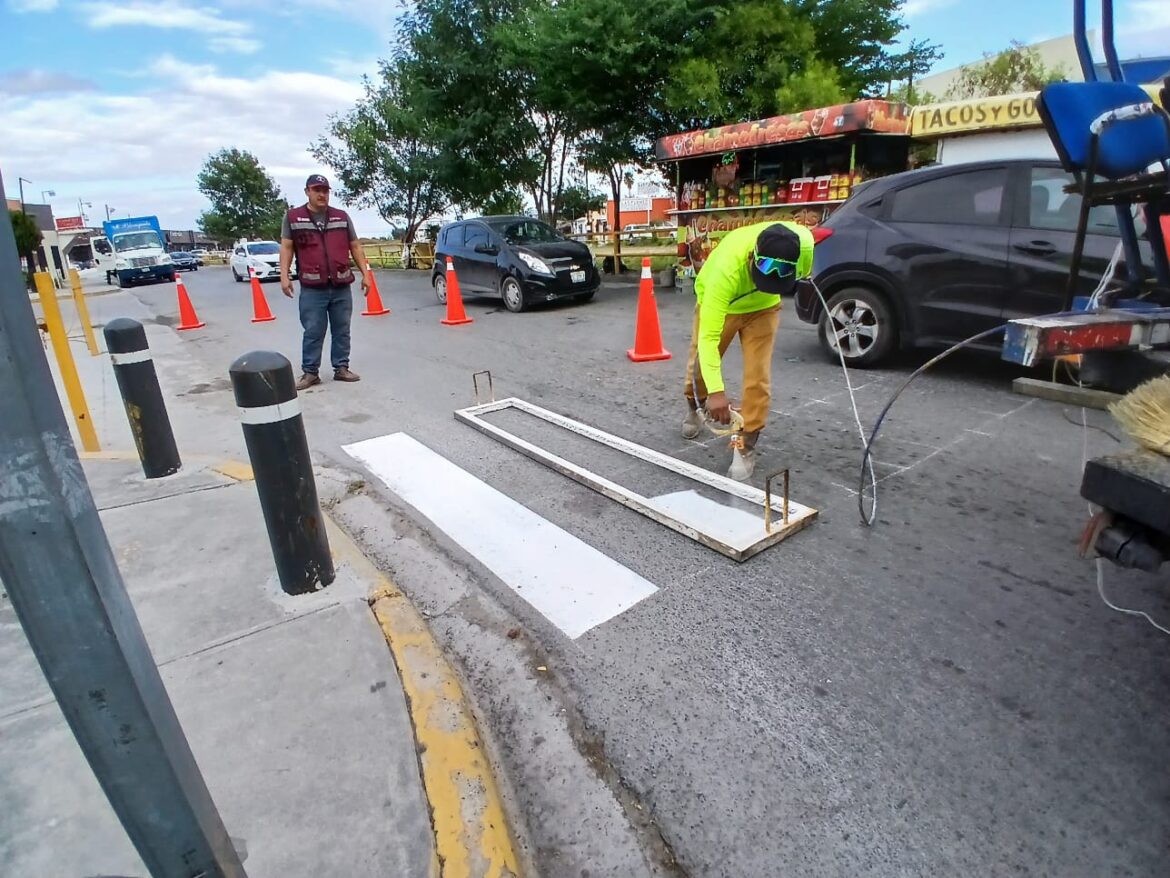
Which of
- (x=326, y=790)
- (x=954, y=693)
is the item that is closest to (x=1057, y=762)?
(x=954, y=693)

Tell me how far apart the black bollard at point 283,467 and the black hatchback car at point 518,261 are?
29.8 ft

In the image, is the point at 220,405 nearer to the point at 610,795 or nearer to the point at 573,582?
the point at 573,582

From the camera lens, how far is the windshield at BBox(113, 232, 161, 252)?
3192cm

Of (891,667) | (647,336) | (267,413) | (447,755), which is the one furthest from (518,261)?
(447,755)

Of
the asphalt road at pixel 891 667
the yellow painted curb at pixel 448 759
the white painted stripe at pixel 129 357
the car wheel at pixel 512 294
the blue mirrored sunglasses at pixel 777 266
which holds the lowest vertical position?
the asphalt road at pixel 891 667

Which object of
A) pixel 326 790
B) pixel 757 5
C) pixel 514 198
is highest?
pixel 757 5

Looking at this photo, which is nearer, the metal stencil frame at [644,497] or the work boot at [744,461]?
the metal stencil frame at [644,497]

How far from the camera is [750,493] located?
3.97 meters

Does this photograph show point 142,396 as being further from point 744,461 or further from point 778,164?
point 778,164

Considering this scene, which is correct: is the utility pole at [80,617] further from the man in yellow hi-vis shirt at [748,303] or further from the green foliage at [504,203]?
the green foliage at [504,203]

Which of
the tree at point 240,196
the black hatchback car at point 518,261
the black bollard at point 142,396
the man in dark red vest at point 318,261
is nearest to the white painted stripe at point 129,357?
the black bollard at point 142,396

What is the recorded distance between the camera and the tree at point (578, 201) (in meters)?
28.7

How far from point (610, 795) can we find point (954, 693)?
126cm

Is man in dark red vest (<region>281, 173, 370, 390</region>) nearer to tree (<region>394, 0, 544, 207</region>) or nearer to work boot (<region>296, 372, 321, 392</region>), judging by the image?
work boot (<region>296, 372, 321, 392</region>)
